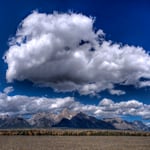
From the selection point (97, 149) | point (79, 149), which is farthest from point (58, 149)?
point (97, 149)

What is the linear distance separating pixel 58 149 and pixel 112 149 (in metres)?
11.9

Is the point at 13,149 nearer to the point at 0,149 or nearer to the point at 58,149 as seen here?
the point at 0,149

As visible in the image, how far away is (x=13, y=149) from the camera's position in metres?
61.4

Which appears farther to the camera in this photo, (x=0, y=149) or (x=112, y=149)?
(x=112, y=149)

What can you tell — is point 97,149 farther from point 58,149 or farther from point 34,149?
point 34,149

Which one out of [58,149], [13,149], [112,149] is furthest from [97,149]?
[13,149]

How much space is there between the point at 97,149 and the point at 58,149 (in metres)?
8.53

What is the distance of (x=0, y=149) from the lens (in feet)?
202

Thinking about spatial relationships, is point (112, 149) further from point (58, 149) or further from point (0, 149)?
point (0, 149)

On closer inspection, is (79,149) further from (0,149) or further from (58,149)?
(0,149)

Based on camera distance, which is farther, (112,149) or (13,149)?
(112,149)

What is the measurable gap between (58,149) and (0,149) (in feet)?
40.0

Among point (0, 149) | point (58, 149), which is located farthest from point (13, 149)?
point (58, 149)

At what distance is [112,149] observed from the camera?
65.7 m
